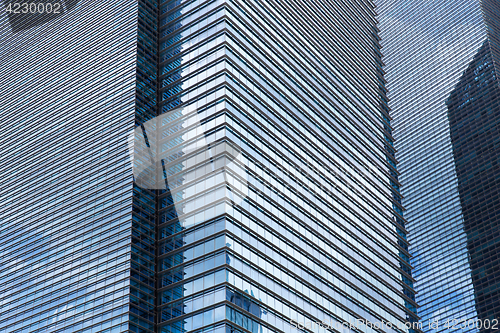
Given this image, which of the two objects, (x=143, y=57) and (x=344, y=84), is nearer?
(x=143, y=57)

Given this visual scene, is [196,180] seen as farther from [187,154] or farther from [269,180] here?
[269,180]

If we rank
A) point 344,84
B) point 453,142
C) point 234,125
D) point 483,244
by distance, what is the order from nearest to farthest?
1. point 234,125
2. point 344,84
3. point 483,244
4. point 453,142

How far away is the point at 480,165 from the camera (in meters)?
174

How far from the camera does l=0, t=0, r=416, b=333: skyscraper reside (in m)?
69.1

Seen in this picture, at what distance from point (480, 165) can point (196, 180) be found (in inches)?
4740

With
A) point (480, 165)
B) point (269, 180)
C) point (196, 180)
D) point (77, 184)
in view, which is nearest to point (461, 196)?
point (480, 165)

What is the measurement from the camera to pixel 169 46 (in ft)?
292

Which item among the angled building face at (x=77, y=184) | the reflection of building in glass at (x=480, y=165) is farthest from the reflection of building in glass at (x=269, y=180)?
the reflection of building in glass at (x=480, y=165)

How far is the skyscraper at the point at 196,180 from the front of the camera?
69.1m

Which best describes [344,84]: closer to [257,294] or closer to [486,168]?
[257,294]

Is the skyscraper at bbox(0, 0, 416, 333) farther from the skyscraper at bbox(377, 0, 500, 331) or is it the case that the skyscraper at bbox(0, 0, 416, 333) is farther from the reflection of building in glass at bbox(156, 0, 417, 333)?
the skyscraper at bbox(377, 0, 500, 331)

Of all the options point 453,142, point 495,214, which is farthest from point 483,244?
point 453,142

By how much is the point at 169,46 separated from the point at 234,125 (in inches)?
757

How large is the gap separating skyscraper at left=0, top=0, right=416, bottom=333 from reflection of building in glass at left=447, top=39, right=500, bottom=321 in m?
58.5
